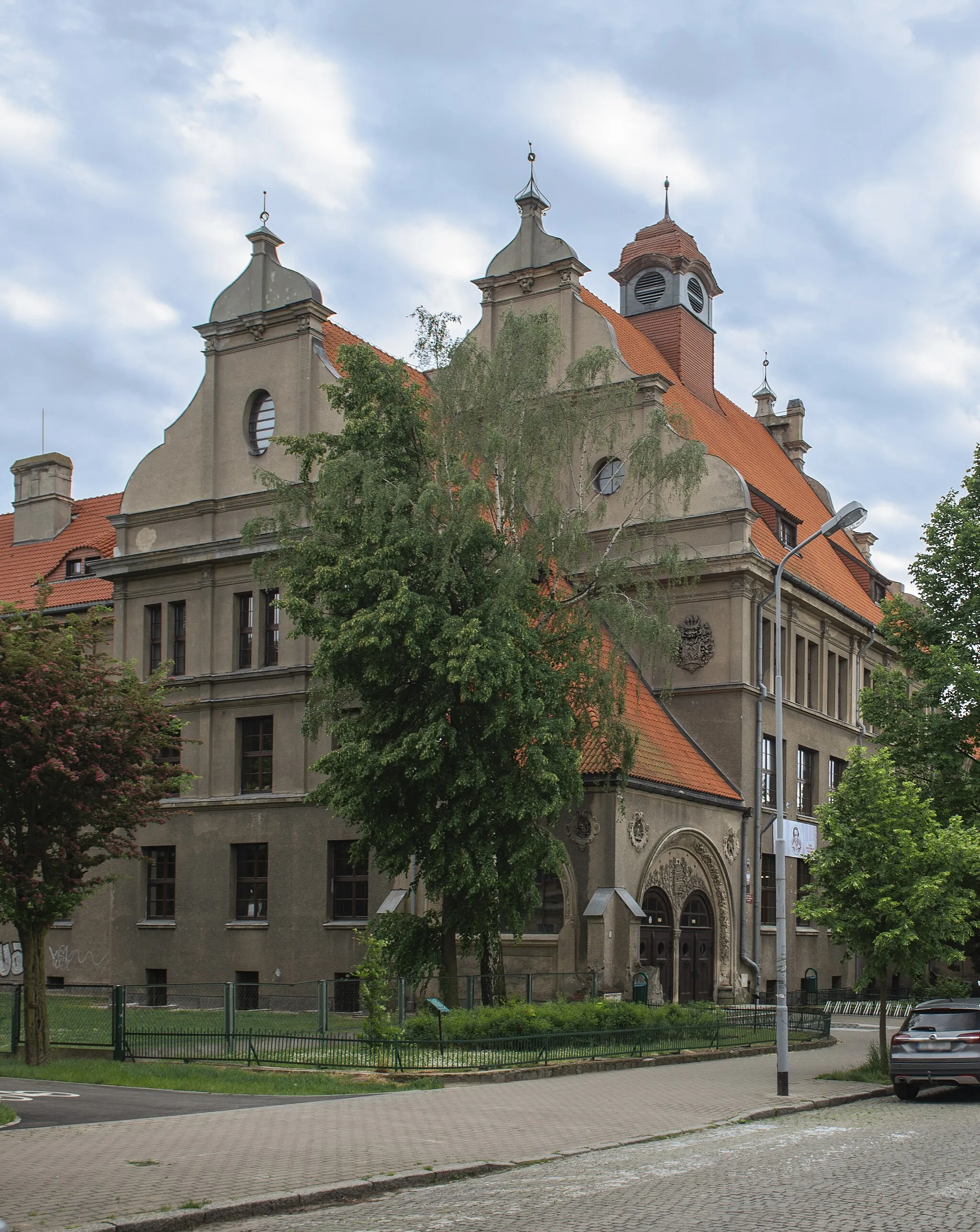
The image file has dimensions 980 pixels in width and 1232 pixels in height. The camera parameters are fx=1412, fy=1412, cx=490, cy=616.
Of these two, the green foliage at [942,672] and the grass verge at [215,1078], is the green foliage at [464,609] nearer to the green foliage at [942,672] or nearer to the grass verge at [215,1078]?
the grass verge at [215,1078]

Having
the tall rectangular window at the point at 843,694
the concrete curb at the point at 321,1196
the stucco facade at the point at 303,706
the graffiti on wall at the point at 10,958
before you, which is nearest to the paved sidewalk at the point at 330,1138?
the concrete curb at the point at 321,1196

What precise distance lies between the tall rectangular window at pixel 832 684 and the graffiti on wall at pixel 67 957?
22.9 meters

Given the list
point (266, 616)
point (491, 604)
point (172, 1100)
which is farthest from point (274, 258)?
point (172, 1100)

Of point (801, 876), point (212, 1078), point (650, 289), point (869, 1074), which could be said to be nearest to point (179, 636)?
point (801, 876)

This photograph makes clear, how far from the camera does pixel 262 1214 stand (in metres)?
10.7

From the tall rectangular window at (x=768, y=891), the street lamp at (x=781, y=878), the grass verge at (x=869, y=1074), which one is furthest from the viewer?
the tall rectangular window at (x=768, y=891)

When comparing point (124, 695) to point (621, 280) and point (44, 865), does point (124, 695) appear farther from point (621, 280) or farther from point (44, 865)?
point (621, 280)

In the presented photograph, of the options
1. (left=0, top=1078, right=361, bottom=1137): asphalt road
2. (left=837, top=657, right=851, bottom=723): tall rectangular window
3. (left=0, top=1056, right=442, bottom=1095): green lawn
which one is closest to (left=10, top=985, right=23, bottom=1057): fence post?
(left=0, top=1056, right=442, bottom=1095): green lawn

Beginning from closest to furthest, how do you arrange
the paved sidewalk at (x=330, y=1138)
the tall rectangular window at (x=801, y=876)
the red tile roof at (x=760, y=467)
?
the paved sidewalk at (x=330, y=1138)
the tall rectangular window at (x=801, y=876)
the red tile roof at (x=760, y=467)

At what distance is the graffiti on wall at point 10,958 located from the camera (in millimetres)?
40250

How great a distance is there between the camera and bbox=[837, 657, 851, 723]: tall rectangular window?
4456 centimetres

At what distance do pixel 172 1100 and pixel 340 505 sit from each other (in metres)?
12.6

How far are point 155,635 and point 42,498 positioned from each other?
13591mm

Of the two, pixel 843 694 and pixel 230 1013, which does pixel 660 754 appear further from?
pixel 230 1013
